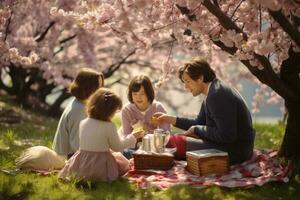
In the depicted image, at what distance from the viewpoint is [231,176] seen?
608 centimetres

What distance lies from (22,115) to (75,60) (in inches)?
110

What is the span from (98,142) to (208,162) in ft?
4.27

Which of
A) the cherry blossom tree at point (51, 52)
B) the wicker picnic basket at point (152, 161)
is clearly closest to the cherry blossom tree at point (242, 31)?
the wicker picnic basket at point (152, 161)

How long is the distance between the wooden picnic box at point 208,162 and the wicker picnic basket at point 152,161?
13.2 inches

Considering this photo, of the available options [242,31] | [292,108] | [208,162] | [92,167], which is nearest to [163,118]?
[208,162]

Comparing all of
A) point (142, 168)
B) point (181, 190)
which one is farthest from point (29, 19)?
point (181, 190)

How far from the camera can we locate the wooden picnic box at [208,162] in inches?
238

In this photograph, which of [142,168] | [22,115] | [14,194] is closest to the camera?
[14,194]

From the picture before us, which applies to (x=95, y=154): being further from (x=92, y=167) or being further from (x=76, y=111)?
(x=76, y=111)

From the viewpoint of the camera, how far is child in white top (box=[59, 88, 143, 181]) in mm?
5816

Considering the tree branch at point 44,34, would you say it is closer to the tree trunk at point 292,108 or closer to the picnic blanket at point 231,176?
the picnic blanket at point 231,176

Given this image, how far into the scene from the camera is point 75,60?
15242mm

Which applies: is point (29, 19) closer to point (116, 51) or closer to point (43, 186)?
point (116, 51)

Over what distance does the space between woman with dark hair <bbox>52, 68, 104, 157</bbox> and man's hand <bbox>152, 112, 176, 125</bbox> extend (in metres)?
0.85
